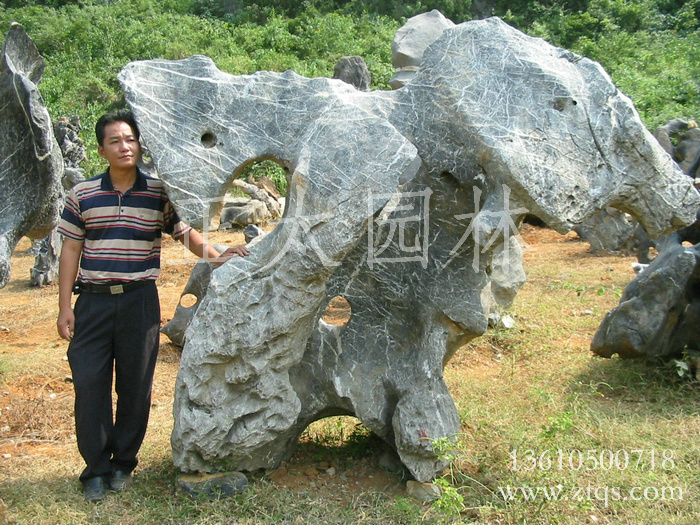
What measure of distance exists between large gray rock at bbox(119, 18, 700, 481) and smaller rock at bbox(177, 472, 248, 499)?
0.19ft

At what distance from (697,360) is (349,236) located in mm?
2622

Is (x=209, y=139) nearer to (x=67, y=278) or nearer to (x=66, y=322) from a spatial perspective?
(x=67, y=278)

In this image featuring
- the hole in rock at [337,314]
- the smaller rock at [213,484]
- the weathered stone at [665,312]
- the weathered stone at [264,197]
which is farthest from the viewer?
the weathered stone at [264,197]

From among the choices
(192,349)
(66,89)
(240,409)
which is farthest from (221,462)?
(66,89)

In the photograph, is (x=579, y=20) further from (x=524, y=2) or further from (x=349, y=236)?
(x=349, y=236)

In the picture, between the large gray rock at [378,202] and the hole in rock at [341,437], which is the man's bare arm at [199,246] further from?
the hole in rock at [341,437]

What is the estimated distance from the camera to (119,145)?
9.98 feet

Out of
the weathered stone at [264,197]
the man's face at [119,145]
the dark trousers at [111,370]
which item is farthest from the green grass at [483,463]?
the weathered stone at [264,197]

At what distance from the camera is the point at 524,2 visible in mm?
20188

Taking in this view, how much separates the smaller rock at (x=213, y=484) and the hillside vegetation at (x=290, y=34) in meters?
12.0

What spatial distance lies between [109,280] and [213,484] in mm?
1077

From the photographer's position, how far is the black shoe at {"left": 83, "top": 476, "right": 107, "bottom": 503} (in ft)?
10.3

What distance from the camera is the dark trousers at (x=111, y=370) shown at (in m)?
3.12

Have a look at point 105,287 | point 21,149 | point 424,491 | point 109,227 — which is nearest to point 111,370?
point 105,287
